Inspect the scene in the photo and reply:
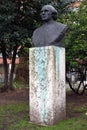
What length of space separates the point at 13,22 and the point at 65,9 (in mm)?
2070

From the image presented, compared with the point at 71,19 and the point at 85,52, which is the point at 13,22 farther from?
the point at 85,52

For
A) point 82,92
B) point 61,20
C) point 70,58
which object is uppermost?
point 61,20

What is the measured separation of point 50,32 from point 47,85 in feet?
4.15

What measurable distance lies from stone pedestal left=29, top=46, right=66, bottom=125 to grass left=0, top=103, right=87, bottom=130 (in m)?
0.23

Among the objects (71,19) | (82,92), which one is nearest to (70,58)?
(71,19)

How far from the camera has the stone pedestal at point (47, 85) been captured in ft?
21.6

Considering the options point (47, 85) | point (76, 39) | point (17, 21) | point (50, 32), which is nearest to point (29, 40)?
point (17, 21)

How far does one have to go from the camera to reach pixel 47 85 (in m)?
6.60

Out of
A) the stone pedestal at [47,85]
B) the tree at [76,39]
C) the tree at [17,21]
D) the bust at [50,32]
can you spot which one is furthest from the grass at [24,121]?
the tree at [17,21]

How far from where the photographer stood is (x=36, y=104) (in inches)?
270

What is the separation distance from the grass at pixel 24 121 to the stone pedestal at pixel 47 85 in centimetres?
23

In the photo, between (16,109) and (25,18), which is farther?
(25,18)

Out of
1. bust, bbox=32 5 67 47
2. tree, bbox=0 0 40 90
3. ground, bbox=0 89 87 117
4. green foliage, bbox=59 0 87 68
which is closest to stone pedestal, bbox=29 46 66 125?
bust, bbox=32 5 67 47

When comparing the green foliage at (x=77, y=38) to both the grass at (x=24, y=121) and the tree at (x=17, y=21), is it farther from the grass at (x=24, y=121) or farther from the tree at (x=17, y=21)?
the tree at (x=17, y=21)
